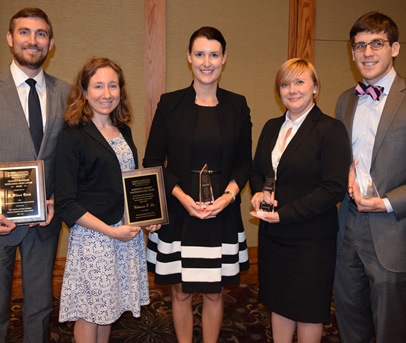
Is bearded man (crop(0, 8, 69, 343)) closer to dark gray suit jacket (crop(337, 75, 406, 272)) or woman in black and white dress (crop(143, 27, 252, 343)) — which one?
woman in black and white dress (crop(143, 27, 252, 343))

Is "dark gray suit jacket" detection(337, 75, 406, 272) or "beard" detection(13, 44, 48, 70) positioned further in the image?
"beard" detection(13, 44, 48, 70)

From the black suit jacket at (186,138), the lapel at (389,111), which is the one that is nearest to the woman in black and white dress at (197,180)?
the black suit jacket at (186,138)

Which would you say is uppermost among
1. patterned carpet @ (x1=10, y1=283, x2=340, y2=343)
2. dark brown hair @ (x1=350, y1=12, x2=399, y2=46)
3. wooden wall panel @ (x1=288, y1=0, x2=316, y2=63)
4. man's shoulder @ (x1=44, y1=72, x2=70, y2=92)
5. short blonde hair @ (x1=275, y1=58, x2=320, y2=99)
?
wooden wall panel @ (x1=288, y1=0, x2=316, y2=63)

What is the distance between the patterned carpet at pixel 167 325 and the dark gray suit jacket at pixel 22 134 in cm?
108

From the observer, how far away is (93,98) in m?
2.23

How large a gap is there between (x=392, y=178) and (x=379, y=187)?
0.08m

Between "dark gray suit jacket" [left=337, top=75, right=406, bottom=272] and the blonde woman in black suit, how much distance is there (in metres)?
0.17

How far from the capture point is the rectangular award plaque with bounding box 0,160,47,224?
2133 millimetres

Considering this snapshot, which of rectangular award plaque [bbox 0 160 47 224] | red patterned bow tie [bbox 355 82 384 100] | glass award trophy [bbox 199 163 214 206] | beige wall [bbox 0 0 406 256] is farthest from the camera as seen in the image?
beige wall [bbox 0 0 406 256]

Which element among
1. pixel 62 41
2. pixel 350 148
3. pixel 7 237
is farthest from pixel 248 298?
pixel 62 41

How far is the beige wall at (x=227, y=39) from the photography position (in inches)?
143

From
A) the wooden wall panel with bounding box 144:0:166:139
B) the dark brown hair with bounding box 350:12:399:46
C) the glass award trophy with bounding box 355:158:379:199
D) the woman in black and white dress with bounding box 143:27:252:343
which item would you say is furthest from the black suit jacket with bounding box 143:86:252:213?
the wooden wall panel with bounding box 144:0:166:139

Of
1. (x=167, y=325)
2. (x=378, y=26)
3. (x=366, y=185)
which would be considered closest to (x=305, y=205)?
(x=366, y=185)

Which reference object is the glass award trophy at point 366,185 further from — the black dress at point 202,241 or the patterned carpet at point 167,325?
the patterned carpet at point 167,325
